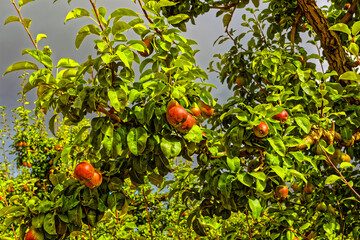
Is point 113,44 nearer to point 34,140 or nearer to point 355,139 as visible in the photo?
point 355,139

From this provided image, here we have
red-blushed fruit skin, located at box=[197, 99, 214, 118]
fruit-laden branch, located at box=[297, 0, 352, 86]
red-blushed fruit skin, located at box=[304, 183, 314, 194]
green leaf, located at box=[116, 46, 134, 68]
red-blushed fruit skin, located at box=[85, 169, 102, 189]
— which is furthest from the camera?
fruit-laden branch, located at box=[297, 0, 352, 86]

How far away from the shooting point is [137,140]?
1.42 metres

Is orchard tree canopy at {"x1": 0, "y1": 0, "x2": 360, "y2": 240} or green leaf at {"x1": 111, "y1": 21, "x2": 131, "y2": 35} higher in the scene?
green leaf at {"x1": 111, "y1": 21, "x2": 131, "y2": 35}

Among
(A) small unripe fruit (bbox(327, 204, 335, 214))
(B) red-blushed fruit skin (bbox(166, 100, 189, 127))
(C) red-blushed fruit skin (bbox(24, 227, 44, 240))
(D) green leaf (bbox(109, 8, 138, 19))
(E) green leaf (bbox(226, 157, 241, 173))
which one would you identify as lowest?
(A) small unripe fruit (bbox(327, 204, 335, 214))

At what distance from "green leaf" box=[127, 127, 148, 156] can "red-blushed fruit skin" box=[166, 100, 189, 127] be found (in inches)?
5.4

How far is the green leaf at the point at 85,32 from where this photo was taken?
1.34 metres

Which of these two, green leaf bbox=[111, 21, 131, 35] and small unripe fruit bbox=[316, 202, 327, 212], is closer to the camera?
green leaf bbox=[111, 21, 131, 35]

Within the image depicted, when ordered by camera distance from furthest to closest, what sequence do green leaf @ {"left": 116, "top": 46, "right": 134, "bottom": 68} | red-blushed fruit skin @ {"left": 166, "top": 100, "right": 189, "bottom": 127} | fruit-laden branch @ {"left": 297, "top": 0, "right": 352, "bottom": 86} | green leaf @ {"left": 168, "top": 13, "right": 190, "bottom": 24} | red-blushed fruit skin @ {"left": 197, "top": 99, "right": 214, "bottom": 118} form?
fruit-laden branch @ {"left": 297, "top": 0, "right": 352, "bottom": 86} → red-blushed fruit skin @ {"left": 197, "top": 99, "right": 214, "bottom": 118} → green leaf @ {"left": 168, "top": 13, "right": 190, "bottom": 24} → red-blushed fruit skin @ {"left": 166, "top": 100, "right": 189, "bottom": 127} → green leaf @ {"left": 116, "top": 46, "right": 134, "bottom": 68}

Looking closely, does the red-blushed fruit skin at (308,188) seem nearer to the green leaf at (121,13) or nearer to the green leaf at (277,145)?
the green leaf at (277,145)

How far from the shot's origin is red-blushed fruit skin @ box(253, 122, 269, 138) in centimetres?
150

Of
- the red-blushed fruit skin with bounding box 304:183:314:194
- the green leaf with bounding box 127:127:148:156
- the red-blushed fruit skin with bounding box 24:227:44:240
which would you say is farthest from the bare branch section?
the red-blushed fruit skin with bounding box 24:227:44:240

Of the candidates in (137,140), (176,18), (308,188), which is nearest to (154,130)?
(137,140)

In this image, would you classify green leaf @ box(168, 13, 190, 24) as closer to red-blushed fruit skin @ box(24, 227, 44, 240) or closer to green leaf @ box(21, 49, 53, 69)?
green leaf @ box(21, 49, 53, 69)

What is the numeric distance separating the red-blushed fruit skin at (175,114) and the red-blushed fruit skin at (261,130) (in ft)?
1.15
